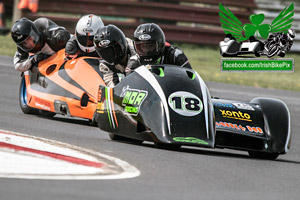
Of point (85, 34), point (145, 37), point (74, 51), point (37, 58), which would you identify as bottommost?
point (37, 58)

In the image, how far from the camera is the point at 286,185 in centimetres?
565

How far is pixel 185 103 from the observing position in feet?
22.1

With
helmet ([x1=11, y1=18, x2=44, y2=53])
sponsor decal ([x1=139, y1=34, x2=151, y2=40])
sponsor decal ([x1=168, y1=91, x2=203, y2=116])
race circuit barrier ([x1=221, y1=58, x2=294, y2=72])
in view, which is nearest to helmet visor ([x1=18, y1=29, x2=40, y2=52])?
helmet ([x1=11, y1=18, x2=44, y2=53])

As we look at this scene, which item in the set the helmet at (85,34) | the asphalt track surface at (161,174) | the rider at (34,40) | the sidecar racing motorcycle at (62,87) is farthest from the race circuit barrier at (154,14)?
the asphalt track surface at (161,174)

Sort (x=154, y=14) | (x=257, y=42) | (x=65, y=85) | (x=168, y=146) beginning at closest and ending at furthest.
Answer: (x=168, y=146)
(x=65, y=85)
(x=257, y=42)
(x=154, y=14)

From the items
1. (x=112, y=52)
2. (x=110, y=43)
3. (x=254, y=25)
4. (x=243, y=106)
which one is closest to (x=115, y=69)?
(x=112, y=52)

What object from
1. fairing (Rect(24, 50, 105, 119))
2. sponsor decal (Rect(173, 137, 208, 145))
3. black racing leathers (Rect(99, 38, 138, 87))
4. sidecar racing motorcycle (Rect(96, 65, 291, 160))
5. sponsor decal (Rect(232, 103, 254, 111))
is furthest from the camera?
fairing (Rect(24, 50, 105, 119))

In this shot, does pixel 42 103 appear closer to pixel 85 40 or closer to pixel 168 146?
pixel 85 40

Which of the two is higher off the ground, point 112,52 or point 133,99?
point 112,52

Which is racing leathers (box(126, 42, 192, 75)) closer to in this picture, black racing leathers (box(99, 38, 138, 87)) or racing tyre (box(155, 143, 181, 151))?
black racing leathers (box(99, 38, 138, 87))

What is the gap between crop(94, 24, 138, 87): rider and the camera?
8.25 metres

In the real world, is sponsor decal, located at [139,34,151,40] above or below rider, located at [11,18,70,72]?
above

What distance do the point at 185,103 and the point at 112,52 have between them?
1.86m

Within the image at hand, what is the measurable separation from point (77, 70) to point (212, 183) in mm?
4107
